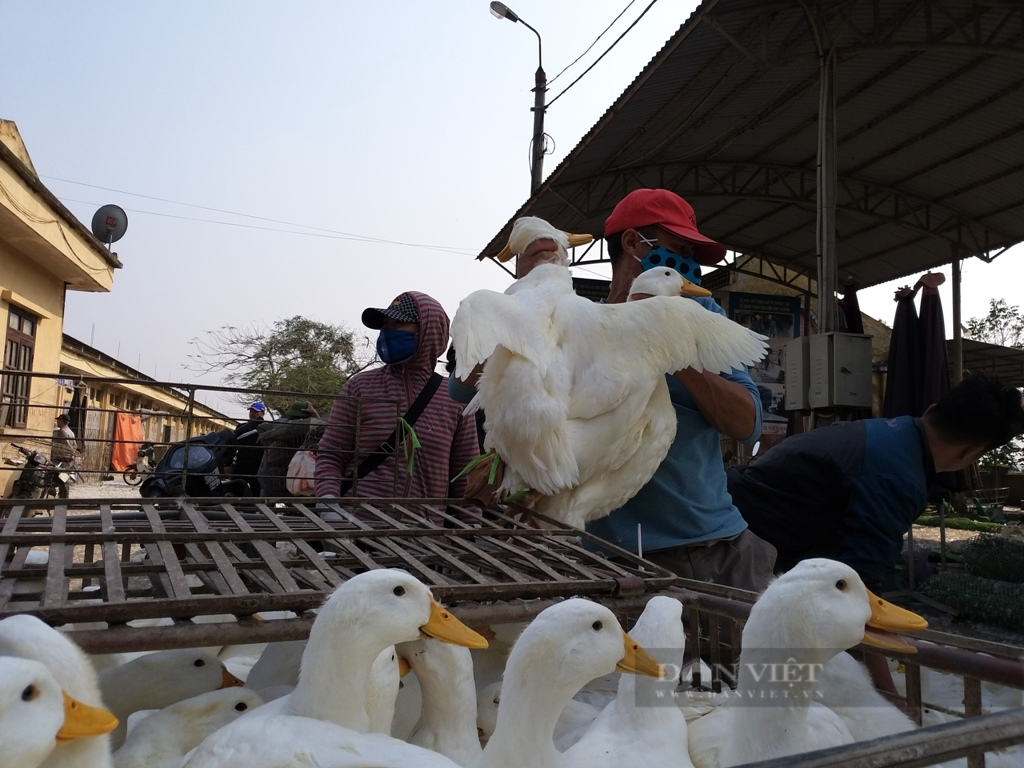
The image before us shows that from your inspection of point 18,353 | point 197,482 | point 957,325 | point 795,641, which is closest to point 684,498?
point 795,641

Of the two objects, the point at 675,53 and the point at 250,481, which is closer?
the point at 250,481

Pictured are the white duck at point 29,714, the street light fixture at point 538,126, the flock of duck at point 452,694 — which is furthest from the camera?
the street light fixture at point 538,126

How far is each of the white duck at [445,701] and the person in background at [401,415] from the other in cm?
124

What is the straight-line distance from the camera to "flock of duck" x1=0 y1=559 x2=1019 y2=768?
0.94 m

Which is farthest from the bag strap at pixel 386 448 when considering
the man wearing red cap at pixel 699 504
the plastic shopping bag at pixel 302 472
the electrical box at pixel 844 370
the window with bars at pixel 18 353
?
the window with bars at pixel 18 353

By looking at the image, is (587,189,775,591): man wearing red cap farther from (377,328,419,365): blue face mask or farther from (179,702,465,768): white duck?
(377,328,419,365): blue face mask

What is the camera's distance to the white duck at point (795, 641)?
1092mm

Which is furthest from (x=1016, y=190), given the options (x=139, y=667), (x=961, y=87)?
(x=139, y=667)

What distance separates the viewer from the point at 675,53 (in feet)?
16.8

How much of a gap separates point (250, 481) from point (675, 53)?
3.91 meters

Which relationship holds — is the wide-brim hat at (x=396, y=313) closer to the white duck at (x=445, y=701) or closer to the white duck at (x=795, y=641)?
the white duck at (x=445, y=701)

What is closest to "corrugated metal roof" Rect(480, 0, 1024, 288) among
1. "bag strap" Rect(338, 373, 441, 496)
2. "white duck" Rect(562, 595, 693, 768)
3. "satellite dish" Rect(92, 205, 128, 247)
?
"bag strap" Rect(338, 373, 441, 496)

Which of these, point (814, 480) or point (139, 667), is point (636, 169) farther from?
point (139, 667)

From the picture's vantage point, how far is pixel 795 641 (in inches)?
43.0
